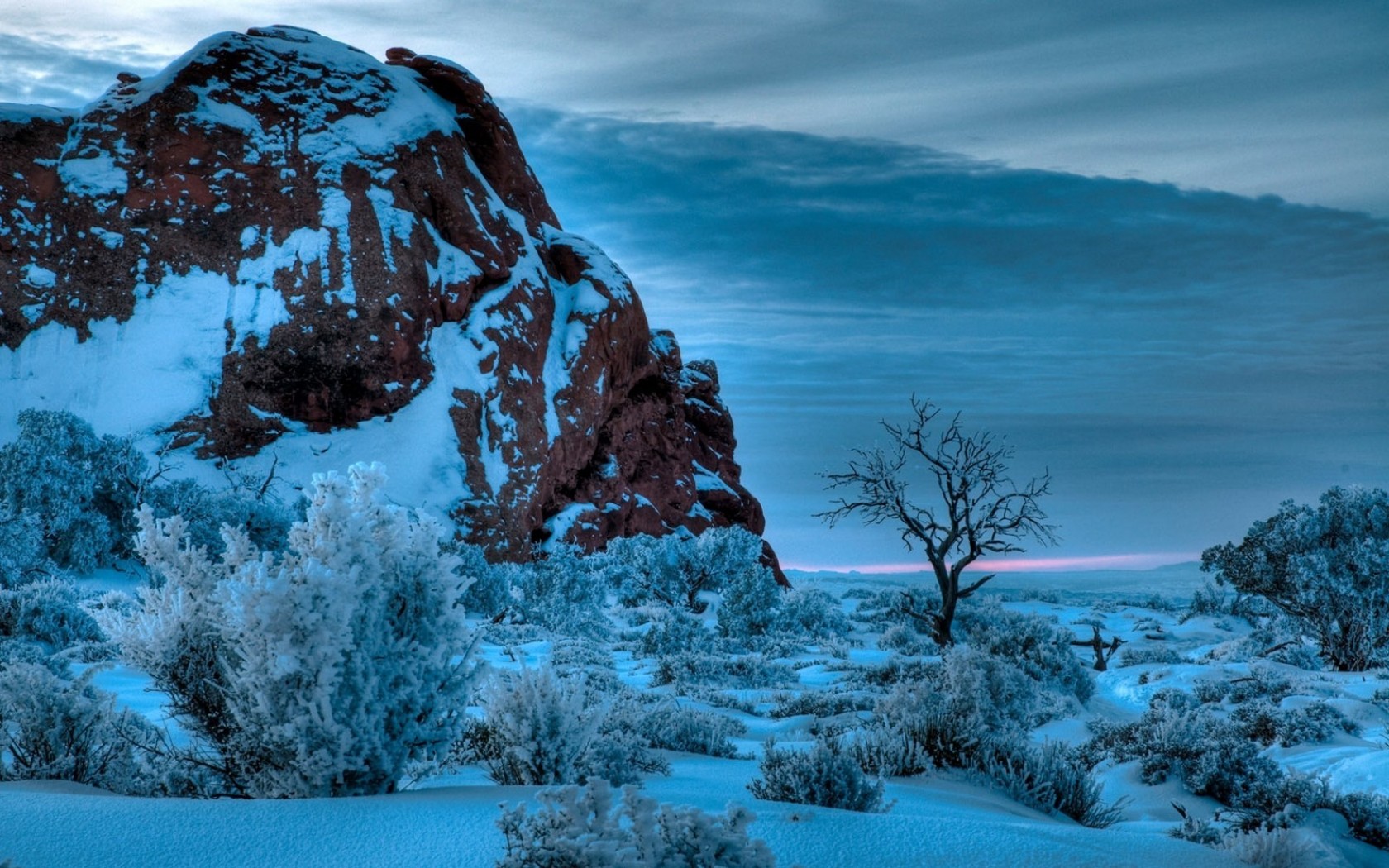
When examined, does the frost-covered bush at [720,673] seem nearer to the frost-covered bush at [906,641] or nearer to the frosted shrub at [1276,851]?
the frost-covered bush at [906,641]

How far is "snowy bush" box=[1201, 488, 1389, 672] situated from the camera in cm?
1616

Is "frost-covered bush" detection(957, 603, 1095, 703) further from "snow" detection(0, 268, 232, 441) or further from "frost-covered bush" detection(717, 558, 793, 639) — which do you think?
"snow" detection(0, 268, 232, 441)

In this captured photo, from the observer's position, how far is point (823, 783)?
468 cm

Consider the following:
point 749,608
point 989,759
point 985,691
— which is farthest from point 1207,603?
point 989,759

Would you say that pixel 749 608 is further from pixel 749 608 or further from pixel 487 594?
pixel 487 594

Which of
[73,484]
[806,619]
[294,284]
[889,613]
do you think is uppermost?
[294,284]

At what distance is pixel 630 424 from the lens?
50844mm

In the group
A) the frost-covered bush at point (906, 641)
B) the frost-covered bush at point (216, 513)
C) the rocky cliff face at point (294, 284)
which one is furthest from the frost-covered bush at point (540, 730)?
the rocky cliff face at point (294, 284)

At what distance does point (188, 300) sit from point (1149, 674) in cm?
3503

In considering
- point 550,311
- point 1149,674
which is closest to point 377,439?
point 550,311

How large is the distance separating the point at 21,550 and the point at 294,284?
66.1 ft

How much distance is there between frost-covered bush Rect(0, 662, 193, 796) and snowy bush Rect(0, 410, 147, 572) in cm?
1976

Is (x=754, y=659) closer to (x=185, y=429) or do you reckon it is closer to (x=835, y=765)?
(x=835, y=765)

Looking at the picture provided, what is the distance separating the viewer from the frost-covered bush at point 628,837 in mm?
2826
